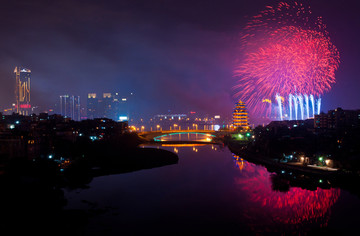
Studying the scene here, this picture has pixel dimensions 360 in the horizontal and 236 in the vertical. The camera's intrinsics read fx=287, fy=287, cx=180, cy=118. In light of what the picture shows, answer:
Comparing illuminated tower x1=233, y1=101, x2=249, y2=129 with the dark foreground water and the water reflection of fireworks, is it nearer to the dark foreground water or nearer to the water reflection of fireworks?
the dark foreground water

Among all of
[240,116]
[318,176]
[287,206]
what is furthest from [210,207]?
[240,116]

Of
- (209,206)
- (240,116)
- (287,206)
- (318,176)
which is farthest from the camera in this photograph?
(240,116)

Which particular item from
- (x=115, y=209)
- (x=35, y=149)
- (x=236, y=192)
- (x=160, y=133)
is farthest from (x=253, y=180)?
(x=160, y=133)

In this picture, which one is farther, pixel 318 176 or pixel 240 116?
pixel 240 116

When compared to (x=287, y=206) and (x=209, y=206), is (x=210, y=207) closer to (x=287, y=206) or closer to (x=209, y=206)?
(x=209, y=206)

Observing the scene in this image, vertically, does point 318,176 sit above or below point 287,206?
above

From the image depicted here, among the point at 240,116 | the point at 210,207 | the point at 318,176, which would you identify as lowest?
the point at 210,207
